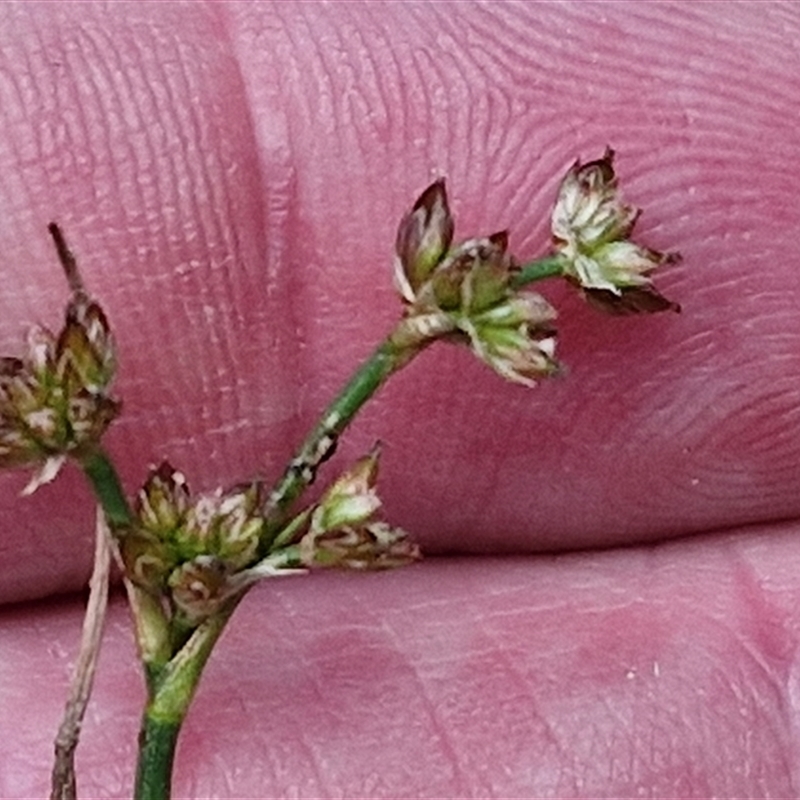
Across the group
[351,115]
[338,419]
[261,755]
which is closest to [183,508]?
[338,419]

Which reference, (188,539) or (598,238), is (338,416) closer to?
Result: (188,539)

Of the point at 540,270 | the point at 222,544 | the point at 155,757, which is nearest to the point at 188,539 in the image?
the point at 222,544

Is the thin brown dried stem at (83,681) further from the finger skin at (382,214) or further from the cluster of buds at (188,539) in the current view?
the finger skin at (382,214)

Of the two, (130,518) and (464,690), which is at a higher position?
(130,518)

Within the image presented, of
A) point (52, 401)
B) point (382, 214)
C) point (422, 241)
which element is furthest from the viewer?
point (382, 214)

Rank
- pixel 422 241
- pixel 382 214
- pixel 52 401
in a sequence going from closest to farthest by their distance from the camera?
pixel 52 401 < pixel 422 241 < pixel 382 214
